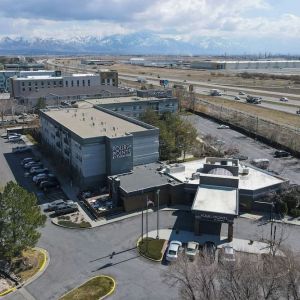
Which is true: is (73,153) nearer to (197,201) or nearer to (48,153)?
(48,153)

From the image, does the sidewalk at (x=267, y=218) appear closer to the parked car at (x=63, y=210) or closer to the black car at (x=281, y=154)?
the parked car at (x=63, y=210)

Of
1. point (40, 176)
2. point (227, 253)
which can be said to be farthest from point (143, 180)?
point (227, 253)

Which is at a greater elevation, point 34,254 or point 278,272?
point 278,272

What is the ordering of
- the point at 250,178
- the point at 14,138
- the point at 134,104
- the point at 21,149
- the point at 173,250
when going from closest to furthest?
1. the point at 173,250
2. the point at 250,178
3. the point at 21,149
4. the point at 14,138
5. the point at 134,104

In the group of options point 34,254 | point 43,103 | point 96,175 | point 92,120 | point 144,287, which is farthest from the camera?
point 43,103

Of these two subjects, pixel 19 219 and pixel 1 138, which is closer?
pixel 19 219

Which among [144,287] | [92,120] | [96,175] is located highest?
[92,120]

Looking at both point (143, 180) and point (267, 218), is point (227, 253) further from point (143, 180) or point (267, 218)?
point (143, 180)

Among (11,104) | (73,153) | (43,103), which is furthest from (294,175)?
(11,104)
